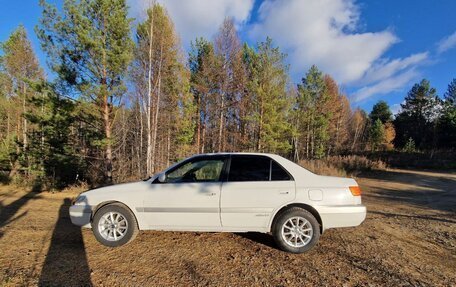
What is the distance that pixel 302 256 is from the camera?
4203 millimetres

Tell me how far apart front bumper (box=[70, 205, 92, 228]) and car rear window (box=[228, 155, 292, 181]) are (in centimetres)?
259

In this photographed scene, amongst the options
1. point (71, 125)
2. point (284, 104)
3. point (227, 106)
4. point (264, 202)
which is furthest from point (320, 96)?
point (264, 202)

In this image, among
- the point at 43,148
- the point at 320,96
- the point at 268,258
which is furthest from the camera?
the point at 320,96

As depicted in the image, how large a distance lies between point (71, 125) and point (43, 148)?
2657 mm

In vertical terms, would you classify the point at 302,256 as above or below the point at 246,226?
below

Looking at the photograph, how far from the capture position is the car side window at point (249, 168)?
4520 mm

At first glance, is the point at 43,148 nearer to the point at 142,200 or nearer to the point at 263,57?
the point at 142,200

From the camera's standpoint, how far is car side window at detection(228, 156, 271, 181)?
4520 millimetres

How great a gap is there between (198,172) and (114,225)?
1733 millimetres

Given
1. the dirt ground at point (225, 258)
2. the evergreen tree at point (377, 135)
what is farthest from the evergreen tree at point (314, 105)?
the dirt ground at point (225, 258)

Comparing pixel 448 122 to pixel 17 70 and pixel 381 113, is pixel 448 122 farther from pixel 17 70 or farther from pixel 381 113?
pixel 17 70

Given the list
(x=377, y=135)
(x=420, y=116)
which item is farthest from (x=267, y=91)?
(x=420, y=116)

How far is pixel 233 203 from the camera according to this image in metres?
4.37

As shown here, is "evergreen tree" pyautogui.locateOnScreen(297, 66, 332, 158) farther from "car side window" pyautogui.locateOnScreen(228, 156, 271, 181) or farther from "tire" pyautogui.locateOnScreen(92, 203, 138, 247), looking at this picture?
"tire" pyautogui.locateOnScreen(92, 203, 138, 247)
